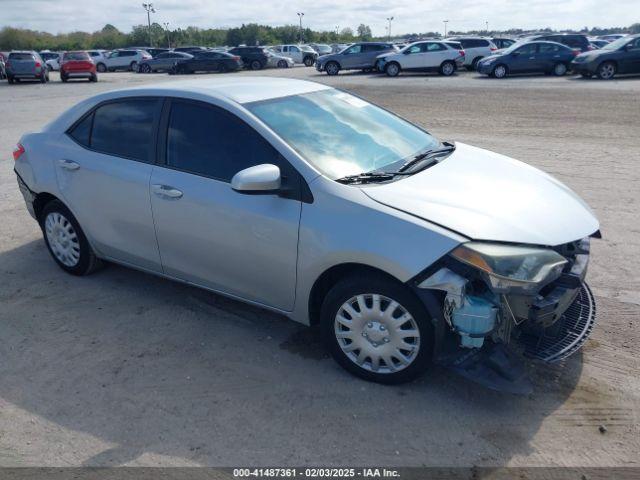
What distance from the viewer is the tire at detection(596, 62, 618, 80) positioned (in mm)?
21719

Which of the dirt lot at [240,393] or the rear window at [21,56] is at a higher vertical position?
the dirt lot at [240,393]

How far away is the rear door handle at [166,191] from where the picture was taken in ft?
12.9

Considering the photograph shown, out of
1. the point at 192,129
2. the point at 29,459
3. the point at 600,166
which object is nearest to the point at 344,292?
the point at 192,129

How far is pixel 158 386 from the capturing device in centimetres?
350

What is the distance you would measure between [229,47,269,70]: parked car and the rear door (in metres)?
36.4

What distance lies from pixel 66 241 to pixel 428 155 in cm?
318

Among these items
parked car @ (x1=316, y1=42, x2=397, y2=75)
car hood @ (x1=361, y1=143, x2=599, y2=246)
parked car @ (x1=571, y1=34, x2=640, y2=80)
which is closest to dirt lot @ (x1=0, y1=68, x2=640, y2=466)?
car hood @ (x1=361, y1=143, x2=599, y2=246)

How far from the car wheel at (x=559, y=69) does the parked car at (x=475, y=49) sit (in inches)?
207

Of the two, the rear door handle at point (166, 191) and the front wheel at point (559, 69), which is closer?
the rear door handle at point (166, 191)

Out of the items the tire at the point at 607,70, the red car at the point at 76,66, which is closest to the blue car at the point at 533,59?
the tire at the point at 607,70

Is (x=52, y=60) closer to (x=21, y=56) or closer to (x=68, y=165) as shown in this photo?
(x=21, y=56)

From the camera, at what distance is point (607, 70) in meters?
21.8

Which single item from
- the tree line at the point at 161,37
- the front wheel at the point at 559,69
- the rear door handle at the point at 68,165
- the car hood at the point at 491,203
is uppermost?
the car hood at the point at 491,203

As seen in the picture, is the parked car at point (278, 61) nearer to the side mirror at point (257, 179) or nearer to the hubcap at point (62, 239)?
the hubcap at point (62, 239)
